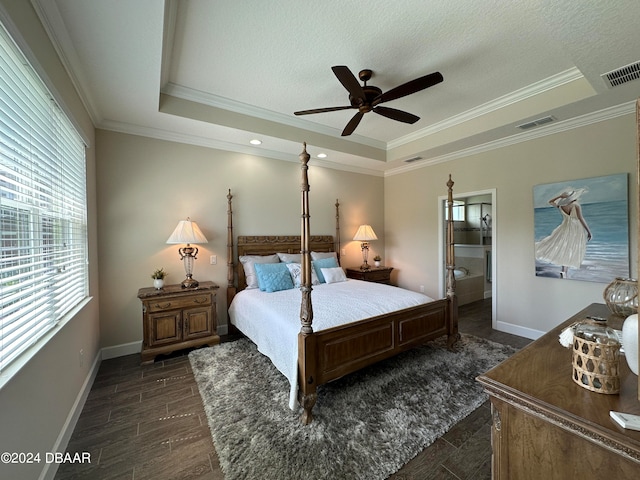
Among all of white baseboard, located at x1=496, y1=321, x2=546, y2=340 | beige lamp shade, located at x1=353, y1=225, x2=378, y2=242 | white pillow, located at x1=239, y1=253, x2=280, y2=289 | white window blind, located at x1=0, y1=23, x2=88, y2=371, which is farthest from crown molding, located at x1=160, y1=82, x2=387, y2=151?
white baseboard, located at x1=496, y1=321, x2=546, y2=340

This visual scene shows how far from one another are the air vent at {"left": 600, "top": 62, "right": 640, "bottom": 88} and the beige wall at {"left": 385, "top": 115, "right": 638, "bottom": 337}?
75 centimetres

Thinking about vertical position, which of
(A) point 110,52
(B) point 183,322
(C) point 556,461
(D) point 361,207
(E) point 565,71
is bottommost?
(B) point 183,322

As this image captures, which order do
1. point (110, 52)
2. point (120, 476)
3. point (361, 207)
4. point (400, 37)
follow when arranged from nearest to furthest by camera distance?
point (120, 476)
point (110, 52)
point (400, 37)
point (361, 207)

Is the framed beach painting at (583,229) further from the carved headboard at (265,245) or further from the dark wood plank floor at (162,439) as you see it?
the carved headboard at (265,245)

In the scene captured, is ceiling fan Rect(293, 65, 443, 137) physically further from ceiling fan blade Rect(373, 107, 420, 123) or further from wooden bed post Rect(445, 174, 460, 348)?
wooden bed post Rect(445, 174, 460, 348)

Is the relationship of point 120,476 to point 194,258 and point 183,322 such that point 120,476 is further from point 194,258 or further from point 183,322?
point 194,258

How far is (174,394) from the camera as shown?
7.78 ft

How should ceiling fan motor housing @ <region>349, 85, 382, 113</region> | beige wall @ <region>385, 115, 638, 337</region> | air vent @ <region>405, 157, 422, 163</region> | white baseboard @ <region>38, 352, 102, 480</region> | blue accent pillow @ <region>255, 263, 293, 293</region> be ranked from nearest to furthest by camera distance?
white baseboard @ <region>38, 352, 102, 480</region>
ceiling fan motor housing @ <region>349, 85, 382, 113</region>
beige wall @ <region>385, 115, 638, 337</region>
blue accent pillow @ <region>255, 263, 293, 293</region>
air vent @ <region>405, 157, 422, 163</region>

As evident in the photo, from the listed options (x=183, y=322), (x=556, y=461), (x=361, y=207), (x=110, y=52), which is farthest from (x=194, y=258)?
(x=556, y=461)

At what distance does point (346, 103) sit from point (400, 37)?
1.16 metres

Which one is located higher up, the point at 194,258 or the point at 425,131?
the point at 425,131

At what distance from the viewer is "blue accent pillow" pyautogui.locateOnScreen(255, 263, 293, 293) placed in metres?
3.44

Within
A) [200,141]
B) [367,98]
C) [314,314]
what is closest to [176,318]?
[314,314]

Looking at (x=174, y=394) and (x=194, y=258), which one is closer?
(x=174, y=394)
